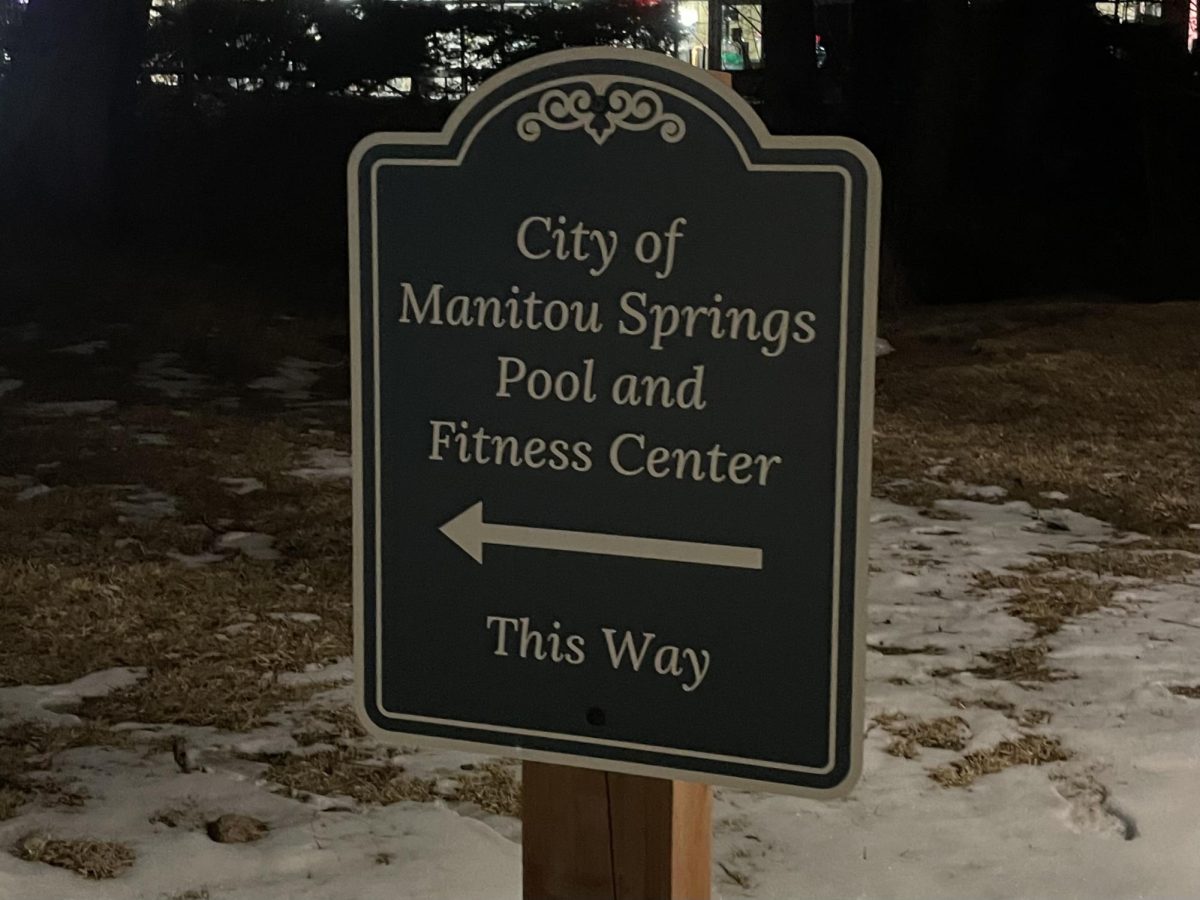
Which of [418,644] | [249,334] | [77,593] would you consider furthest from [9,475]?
[418,644]

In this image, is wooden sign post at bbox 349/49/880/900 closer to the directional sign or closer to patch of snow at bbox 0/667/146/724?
the directional sign

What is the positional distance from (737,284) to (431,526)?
1.54 feet

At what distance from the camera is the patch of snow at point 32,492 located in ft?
20.7

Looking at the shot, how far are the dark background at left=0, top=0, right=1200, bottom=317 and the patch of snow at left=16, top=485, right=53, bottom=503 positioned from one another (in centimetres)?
556

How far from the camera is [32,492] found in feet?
21.0

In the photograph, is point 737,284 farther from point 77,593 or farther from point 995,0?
point 995,0

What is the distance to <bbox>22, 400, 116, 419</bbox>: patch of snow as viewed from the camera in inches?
322

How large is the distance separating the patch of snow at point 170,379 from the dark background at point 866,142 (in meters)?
2.24

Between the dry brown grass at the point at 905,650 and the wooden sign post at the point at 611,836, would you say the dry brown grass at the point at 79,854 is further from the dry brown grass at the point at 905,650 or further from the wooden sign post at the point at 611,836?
the dry brown grass at the point at 905,650

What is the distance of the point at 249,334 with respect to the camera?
10.8 m

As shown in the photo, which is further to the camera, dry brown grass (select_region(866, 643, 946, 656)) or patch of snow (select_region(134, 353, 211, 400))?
patch of snow (select_region(134, 353, 211, 400))

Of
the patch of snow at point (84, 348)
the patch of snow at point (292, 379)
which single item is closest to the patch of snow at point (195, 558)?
the patch of snow at point (292, 379)

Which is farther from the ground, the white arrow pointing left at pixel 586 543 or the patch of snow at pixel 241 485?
the white arrow pointing left at pixel 586 543

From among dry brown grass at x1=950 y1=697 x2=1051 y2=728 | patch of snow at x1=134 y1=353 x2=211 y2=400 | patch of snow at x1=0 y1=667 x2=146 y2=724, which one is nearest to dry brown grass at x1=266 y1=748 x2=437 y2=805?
patch of snow at x1=0 y1=667 x2=146 y2=724
